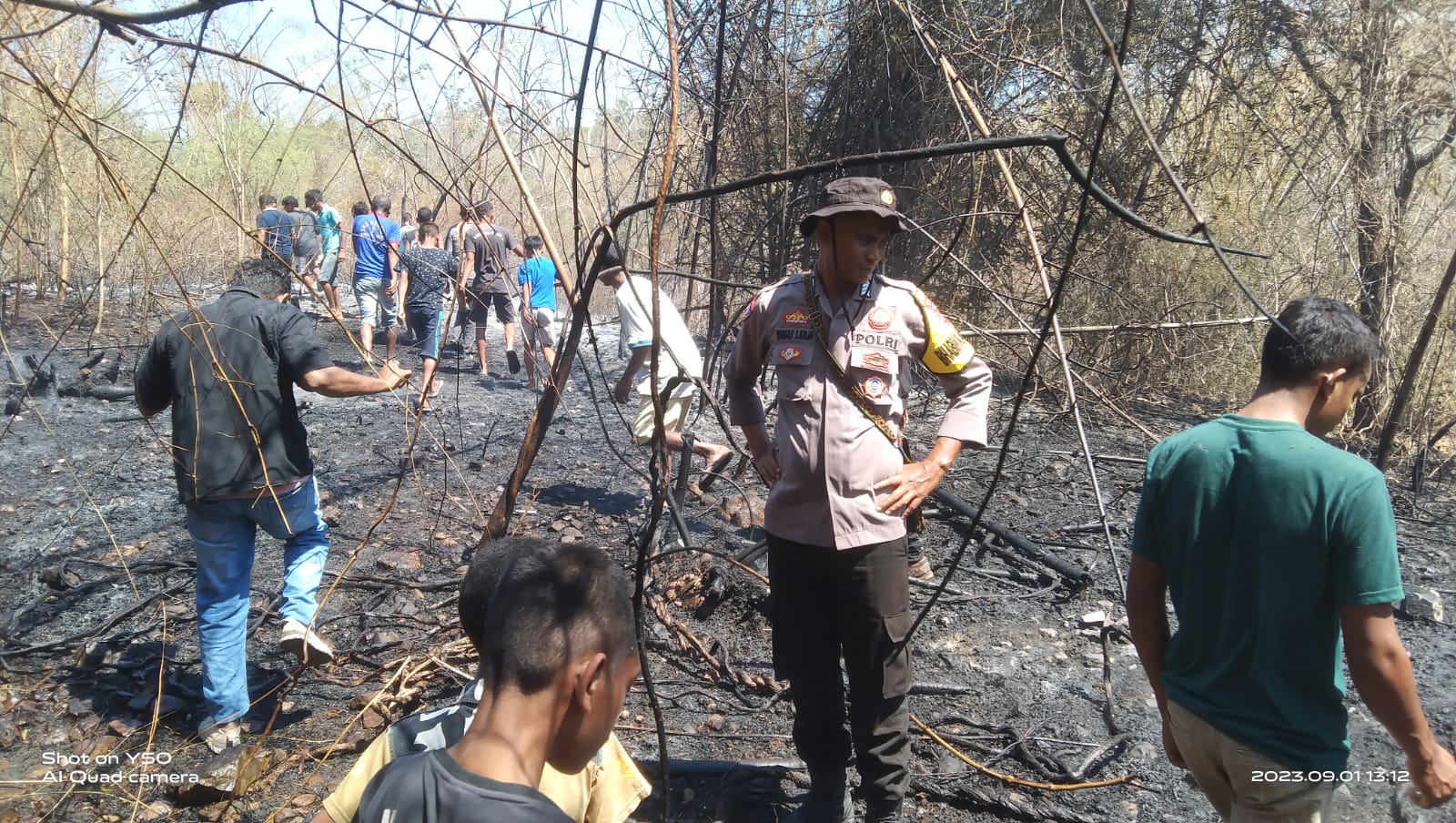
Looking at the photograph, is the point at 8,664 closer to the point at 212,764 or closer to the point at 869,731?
the point at 212,764

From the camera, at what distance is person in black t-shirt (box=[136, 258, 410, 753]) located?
326 cm

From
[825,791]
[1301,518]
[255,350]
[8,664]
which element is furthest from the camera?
[8,664]

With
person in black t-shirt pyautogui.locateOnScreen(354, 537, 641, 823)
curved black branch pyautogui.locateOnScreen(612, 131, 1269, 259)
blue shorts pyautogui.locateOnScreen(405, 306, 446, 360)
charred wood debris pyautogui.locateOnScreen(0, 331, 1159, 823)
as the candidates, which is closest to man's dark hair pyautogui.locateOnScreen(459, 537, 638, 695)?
person in black t-shirt pyautogui.locateOnScreen(354, 537, 641, 823)

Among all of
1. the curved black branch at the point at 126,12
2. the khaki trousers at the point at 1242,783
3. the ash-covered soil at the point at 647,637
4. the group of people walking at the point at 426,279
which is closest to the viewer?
the curved black branch at the point at 126,12

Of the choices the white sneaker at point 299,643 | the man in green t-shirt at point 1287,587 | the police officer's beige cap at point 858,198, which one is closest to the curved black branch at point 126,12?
the police officer's beige cap at point 858,198

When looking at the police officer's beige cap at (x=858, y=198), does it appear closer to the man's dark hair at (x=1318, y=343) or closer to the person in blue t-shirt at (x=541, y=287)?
the man's dark hair at (x=1318, y=343)

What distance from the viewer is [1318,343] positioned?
1.82m

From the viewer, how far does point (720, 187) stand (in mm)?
1333

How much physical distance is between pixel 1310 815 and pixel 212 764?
3398 mm

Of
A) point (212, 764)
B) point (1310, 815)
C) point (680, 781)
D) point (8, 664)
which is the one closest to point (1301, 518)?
point (1310, 815)

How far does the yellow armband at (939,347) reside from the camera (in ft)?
8.50

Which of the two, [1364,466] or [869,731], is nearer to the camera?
[1364,466]

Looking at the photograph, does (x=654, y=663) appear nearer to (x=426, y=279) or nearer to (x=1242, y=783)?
(x=1242, y=783)

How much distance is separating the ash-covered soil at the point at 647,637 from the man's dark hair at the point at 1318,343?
1.04 m
